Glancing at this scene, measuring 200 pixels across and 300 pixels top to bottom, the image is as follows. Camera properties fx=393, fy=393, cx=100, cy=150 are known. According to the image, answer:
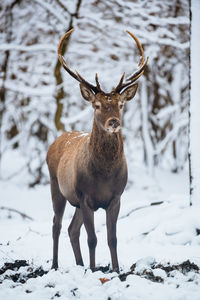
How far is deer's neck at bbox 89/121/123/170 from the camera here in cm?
463

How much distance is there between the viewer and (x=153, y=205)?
7.29 meters

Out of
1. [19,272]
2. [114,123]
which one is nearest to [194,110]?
[114,123]

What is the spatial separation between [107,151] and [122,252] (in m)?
1.78

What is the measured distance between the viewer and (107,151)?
4641mm

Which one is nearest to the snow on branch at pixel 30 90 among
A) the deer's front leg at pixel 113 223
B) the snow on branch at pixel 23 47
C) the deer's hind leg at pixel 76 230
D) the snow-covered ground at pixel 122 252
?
the snow on branch at pixel 23 47

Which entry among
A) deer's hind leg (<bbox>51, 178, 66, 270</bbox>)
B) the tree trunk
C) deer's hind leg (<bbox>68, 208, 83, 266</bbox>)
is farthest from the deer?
the tree trunk

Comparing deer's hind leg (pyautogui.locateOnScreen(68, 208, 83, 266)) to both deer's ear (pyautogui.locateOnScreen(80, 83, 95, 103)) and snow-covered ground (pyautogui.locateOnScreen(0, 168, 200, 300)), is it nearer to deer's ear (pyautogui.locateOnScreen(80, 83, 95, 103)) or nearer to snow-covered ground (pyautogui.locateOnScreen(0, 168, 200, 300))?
snow-covered ground (pyautogui.locateOnScreen(0, 168, 200, 300))

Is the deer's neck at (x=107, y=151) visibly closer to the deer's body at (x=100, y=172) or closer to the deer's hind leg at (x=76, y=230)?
the deer's body at (x=100, y=172)

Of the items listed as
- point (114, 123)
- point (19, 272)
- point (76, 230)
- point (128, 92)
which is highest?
point (128, 92)

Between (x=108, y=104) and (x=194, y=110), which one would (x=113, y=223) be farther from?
(x=194, y=110)

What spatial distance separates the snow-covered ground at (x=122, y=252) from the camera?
11.7 ft

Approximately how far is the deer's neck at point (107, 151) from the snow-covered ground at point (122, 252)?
3.88 ft

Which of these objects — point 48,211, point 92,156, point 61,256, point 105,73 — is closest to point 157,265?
point 92,156

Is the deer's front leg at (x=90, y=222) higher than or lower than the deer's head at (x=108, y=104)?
lower
